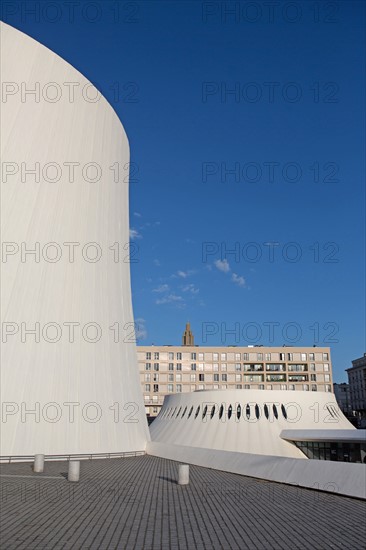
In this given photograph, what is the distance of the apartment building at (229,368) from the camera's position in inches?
3002

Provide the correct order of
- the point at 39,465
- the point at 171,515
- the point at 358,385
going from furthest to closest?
1. the point at 358,385
2. the point at 39,465
3. the point at 171,515

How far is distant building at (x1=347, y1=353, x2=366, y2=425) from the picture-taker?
97875 mm

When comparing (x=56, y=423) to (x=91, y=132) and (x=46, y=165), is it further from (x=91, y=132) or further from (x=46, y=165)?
(x=91, y=132)

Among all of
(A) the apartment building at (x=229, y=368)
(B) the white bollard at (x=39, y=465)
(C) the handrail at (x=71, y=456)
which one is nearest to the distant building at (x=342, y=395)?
(A) the apartment building at (x=229, y=368)

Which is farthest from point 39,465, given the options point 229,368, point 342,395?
point 342,395

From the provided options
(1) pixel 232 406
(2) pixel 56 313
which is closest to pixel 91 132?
(2) pixel 56 313

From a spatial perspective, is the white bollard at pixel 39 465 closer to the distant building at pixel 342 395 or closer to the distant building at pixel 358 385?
the distant building at pixel 358 385

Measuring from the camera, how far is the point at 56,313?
59.6 feet

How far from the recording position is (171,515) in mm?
8008

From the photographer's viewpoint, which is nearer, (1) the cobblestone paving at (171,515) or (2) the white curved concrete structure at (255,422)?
(1) the cobblestone paving at (171,515)

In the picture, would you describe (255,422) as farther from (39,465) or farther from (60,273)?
(39,465)

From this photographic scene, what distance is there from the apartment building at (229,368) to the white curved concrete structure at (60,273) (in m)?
56.7

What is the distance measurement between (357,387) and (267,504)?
334ft

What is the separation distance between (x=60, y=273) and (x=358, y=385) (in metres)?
96.1
